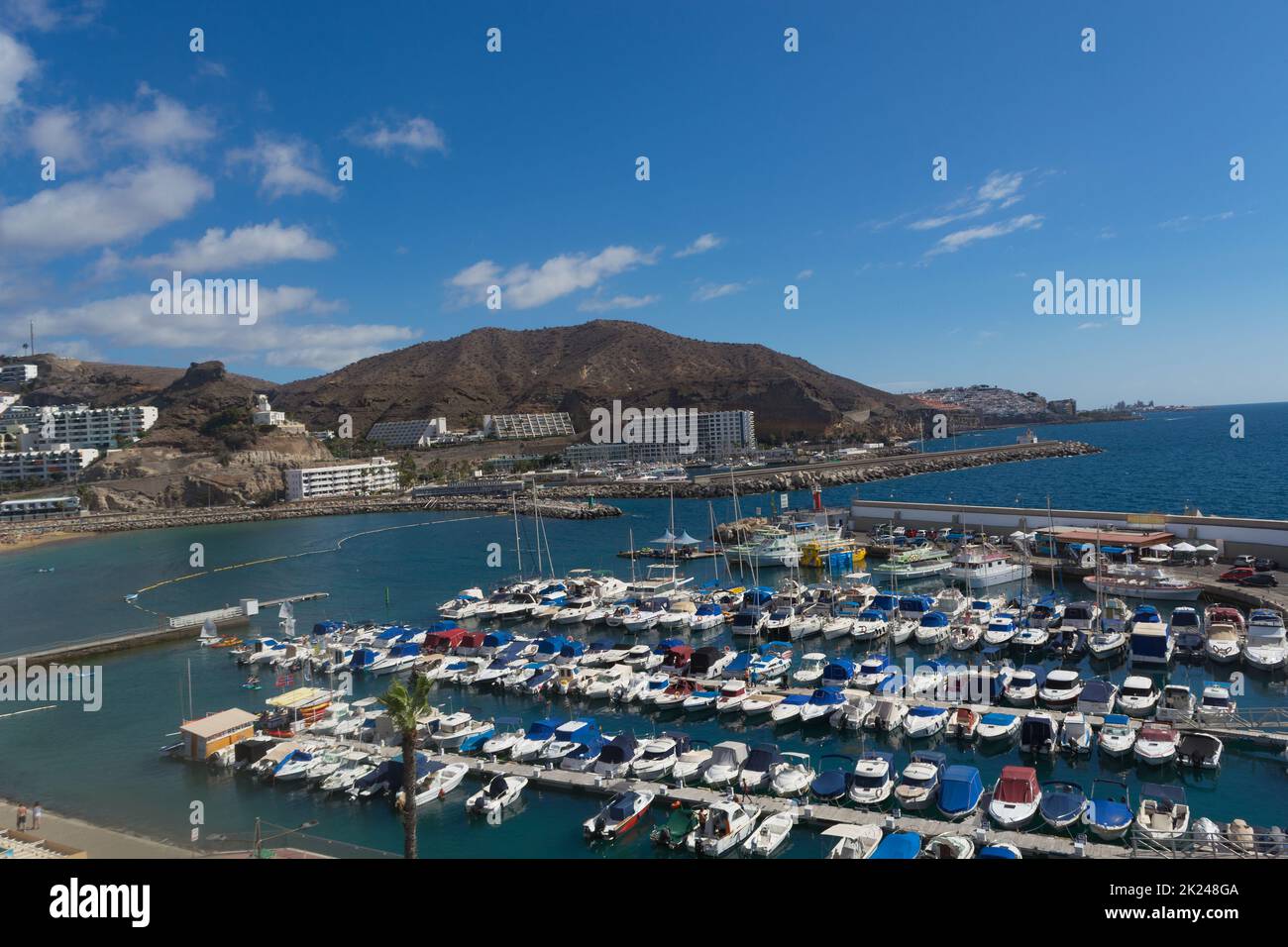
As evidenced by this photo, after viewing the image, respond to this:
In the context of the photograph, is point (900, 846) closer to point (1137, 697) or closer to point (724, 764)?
point (724, 764)

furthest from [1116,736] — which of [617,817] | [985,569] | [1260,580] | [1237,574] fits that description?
[985,569]

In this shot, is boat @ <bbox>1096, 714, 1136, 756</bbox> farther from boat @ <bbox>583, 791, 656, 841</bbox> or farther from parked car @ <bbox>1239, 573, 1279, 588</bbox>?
parked car @ <bbox>1239, 573, 1279, 588</bbox>

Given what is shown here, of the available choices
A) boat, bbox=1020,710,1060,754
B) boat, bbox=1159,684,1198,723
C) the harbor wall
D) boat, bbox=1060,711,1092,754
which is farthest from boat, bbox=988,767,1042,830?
the harbor wall

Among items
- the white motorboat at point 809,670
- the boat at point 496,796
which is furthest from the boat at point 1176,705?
the boat at point 496,796

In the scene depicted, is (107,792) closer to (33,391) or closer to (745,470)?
(745,470)

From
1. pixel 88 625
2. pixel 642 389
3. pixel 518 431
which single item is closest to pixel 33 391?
pixel 518 431

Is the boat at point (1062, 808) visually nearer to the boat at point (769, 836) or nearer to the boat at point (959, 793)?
the boat at point (959, 793)
